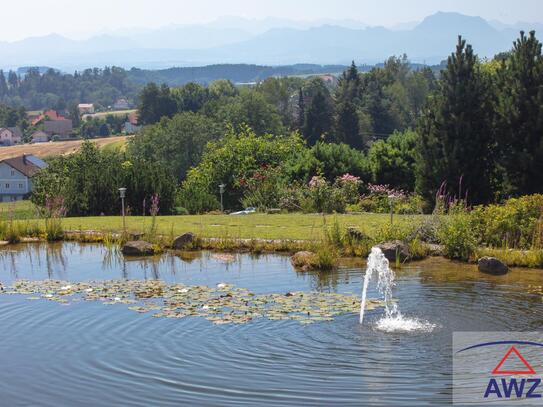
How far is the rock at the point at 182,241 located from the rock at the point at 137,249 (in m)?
0.65

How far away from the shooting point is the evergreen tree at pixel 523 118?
24.8m

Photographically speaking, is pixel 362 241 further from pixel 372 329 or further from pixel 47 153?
pixel 47 153

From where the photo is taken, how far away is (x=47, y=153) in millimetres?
130875

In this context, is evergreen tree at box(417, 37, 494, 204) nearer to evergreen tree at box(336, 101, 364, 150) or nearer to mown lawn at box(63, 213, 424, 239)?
mown lawn at box(63, 213, 424, 239)

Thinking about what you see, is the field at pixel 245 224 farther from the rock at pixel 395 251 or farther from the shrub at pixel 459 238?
the shrub at pixel 459 238

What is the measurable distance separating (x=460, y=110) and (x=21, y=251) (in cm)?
1405

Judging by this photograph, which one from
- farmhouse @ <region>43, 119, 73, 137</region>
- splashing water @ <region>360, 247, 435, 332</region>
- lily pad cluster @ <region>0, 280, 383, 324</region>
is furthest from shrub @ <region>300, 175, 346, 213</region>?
farmhouse @ <region>43, 119, 73, 137</region>

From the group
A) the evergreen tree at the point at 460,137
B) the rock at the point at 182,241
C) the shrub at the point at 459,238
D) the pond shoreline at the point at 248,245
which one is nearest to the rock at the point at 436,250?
the pond shoreline at the point at 248,245

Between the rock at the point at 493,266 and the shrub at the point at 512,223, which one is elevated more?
the shrub at the point at 512,223

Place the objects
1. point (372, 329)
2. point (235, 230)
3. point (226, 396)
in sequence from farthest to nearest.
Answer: point (235, 230)
point (372, 329)
point (226, 396)

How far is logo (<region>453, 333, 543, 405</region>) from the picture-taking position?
9.43 m

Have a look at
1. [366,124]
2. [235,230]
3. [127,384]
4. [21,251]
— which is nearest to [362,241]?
[235,230]

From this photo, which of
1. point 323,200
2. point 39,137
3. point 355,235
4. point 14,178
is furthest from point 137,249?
point 39,137

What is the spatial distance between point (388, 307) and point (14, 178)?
94818 mm
